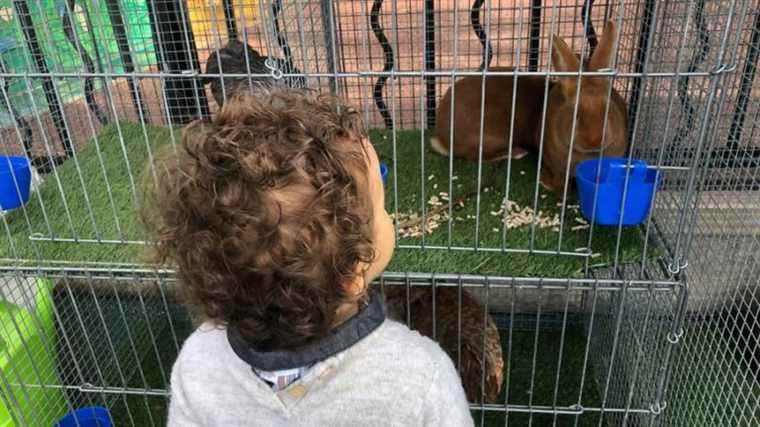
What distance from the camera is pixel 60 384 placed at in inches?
71.0

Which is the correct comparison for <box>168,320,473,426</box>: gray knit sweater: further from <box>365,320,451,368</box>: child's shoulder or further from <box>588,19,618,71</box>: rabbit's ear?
<box>588,19,618,71</box>: rabbit's ear

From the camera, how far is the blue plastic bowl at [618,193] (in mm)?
1304

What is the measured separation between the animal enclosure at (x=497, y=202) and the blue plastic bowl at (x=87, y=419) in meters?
0.05

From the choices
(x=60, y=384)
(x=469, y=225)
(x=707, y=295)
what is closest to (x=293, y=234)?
(x=469, y=225)

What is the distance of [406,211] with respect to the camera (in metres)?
1.56

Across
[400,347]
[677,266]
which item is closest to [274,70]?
[400,347]

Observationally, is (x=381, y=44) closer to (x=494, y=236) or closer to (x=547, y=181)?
(x=547, y=181)

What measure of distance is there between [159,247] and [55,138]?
1.84m

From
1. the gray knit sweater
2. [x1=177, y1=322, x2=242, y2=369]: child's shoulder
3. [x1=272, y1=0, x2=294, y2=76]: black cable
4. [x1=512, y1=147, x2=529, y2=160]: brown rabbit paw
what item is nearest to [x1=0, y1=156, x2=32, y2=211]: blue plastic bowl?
[x1=272, y1=0, x2=294, y2=76]: black cable

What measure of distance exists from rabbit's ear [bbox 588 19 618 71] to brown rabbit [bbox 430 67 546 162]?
37cm

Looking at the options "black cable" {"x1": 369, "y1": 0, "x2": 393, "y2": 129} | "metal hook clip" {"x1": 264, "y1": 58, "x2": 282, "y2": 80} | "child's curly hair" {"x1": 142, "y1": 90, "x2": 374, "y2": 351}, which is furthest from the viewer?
"black cable" {"x1": 369, "y1": 0, "x2": 393, "y2": 129}

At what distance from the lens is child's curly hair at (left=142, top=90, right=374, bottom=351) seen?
680 millimetres

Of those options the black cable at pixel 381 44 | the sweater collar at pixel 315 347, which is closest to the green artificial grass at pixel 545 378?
the black cable at pixel 381 44

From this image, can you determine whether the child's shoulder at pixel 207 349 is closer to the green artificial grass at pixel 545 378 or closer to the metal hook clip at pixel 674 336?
the metal hook clip at pixel 674 336
